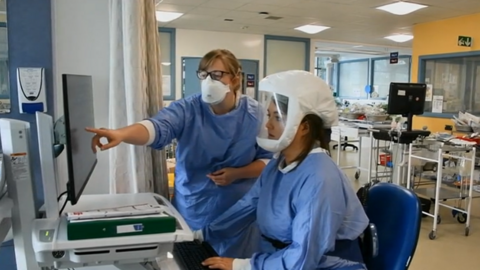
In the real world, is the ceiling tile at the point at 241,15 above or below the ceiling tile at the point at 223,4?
below

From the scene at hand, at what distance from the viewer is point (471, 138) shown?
4727mm

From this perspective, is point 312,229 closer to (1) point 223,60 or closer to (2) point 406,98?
(1) point 223,60

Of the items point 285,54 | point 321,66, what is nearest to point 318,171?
point 285,54

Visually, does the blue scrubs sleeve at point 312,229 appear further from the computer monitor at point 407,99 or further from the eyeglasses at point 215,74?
the computer monitor at point 407,99

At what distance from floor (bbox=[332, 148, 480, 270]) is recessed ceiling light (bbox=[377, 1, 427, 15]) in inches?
111

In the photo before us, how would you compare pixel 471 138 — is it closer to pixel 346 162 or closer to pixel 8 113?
pixel 346 162

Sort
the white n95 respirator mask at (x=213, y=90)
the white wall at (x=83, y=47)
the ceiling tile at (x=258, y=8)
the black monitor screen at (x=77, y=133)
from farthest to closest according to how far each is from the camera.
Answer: the ceiling tile at (x=258, y=8) < the white wall at (x=83, y=47) < the white n95 respirator mask at (x=213, y=90) < the black monitor screen at (x=77, y=133)

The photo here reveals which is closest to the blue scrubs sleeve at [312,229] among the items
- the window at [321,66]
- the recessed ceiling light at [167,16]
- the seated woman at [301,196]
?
the seated woman at [301,196]

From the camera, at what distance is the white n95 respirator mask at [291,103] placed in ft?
4.18

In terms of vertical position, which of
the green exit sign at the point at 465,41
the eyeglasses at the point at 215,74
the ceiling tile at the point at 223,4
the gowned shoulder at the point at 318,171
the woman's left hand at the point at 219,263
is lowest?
the woman's left hand at the point at 219,263

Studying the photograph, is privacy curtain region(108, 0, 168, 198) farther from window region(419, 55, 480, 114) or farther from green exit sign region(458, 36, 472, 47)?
window region(419, 55, 480, 114)

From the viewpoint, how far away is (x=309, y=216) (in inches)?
46.1

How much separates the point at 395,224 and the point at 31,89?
61.9 inches

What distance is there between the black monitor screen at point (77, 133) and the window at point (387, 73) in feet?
36.5
